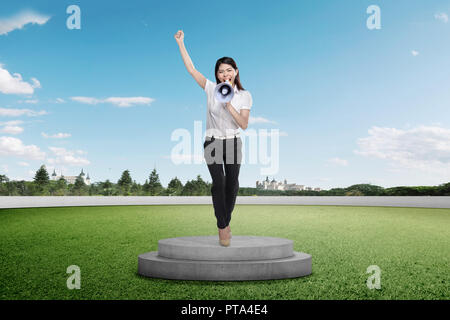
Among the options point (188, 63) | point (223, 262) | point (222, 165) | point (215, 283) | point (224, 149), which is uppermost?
point (188, 63)

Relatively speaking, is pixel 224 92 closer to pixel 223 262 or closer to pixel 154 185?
pixel 223 262

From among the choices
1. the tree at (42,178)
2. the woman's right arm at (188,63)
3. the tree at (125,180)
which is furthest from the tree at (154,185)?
the woman's right arm at (188,63)

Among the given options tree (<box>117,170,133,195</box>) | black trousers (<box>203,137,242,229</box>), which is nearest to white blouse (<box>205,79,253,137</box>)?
black trousers (<box>203,137,242,229</box>)

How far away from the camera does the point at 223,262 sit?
5223mm

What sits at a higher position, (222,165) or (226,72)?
(226,72)

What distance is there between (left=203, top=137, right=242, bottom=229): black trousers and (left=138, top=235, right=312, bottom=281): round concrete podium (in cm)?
42

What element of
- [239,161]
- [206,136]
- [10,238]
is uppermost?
[206,136]

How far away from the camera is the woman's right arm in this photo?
5854 millimetres

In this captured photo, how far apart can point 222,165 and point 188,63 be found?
1603mm

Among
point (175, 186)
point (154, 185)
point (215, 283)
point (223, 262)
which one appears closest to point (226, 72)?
point (223, 262)

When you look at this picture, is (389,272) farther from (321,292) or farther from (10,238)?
(10,238)

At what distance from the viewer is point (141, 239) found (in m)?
10.1
